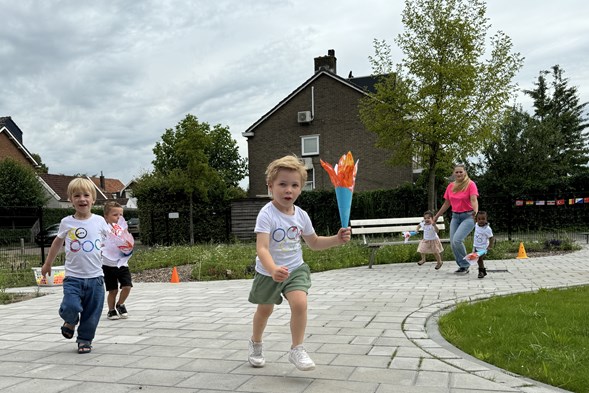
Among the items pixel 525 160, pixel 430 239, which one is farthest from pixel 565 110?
pixel 430 239

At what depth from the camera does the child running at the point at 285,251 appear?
391 centimetres

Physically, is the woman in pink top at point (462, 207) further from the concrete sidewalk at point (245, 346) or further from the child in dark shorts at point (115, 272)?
the child in dark shorts at point (115, 272)

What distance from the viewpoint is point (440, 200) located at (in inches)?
987

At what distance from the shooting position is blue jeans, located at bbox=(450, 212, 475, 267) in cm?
978

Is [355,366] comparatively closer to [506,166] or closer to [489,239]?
[489,239]

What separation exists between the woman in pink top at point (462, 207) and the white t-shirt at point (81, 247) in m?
6.77

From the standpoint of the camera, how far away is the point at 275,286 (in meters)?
4.04

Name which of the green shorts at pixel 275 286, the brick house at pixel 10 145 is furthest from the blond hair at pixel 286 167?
A: the brick house at pixel 10 145

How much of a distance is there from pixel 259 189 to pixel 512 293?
29523mm

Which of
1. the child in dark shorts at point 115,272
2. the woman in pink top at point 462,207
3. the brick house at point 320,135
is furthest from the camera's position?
the brick house at point 320,135

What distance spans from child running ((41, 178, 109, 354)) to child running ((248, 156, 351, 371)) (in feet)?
5.86

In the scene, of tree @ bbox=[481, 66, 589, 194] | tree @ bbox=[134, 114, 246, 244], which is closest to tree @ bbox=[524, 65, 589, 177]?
tree @ bbox=[481, 66, 589, 194]

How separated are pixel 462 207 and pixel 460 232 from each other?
48cm

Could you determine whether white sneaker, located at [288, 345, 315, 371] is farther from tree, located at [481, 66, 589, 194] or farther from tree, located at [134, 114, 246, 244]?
tree, located at [481, 66, 589, 194]
